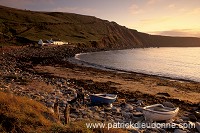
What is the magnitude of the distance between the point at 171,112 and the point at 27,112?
32.6ft

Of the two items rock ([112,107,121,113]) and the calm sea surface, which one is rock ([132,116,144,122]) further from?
the calm sea surface

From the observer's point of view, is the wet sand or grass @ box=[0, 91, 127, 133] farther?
the wet sand

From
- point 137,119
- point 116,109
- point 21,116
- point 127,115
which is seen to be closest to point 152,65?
point 116,109

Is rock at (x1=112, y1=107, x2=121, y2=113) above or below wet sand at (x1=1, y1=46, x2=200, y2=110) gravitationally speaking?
above

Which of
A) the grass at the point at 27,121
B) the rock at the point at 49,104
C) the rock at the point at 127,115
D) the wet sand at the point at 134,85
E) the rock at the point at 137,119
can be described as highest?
the grass at the point at 27,121

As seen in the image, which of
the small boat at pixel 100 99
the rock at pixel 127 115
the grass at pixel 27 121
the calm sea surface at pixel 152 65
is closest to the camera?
the grass at pixel 27 121

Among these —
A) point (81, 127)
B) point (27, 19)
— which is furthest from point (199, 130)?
point (27, 19)

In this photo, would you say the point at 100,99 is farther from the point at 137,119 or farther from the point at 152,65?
the point at 152,65

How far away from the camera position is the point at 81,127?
417 inches

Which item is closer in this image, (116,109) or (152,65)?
(116,109)

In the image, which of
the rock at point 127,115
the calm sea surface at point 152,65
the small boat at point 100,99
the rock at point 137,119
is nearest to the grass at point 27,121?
the rock at point 137,119

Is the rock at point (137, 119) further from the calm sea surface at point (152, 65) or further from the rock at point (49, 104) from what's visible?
the calm sea surface at point (152, 65)

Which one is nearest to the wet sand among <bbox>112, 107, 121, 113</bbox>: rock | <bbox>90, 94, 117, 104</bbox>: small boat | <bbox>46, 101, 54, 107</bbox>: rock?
<bbox>90, 94, 117, 104</bbox>: small boat

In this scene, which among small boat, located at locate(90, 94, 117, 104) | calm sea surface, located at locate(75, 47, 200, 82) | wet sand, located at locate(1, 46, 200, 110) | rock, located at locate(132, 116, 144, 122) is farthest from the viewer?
calm sea surface, located at locate(75, 47, 200, 82)
